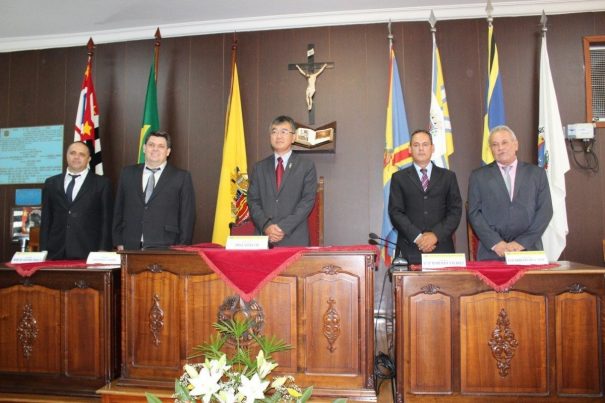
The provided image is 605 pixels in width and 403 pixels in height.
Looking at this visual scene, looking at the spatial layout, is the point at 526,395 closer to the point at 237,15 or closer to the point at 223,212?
the point at 223,212

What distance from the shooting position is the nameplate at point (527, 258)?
2379mm

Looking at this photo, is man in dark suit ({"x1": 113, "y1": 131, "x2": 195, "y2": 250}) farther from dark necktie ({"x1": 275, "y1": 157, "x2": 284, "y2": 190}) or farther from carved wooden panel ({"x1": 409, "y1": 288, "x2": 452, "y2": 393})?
carved wooden panel ({"x1": 409, "y1": 288, "x2": 452, "y2": 393})

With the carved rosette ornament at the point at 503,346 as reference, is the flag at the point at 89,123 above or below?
above

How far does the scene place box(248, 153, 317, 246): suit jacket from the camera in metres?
2.86

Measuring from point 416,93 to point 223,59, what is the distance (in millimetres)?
1933

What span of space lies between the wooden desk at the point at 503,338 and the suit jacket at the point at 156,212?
1570mm

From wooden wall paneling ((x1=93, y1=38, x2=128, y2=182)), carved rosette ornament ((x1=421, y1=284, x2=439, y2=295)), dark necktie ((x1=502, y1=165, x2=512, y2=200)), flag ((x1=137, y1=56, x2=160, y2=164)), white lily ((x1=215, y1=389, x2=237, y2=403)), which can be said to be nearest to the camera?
white lily ((x1=215, y1=389, x2=237, y2=403))

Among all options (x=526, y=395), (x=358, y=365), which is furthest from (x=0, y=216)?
(x=526, y=395)

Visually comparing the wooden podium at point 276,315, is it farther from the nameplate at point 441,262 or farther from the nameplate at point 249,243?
the nameplate at point 441,262

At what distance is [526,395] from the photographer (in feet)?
7.28

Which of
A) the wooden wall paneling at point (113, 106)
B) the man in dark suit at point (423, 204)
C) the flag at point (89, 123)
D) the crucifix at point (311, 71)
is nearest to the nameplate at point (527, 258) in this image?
the man in dark suit at point (423, 204)

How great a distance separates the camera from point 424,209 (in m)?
2.95

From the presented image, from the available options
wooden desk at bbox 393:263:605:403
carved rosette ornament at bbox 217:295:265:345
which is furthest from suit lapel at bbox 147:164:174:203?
wooden desk at bbox 393:263:605:403

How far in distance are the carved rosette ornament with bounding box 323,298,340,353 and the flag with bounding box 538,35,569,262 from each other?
2.18 meters
